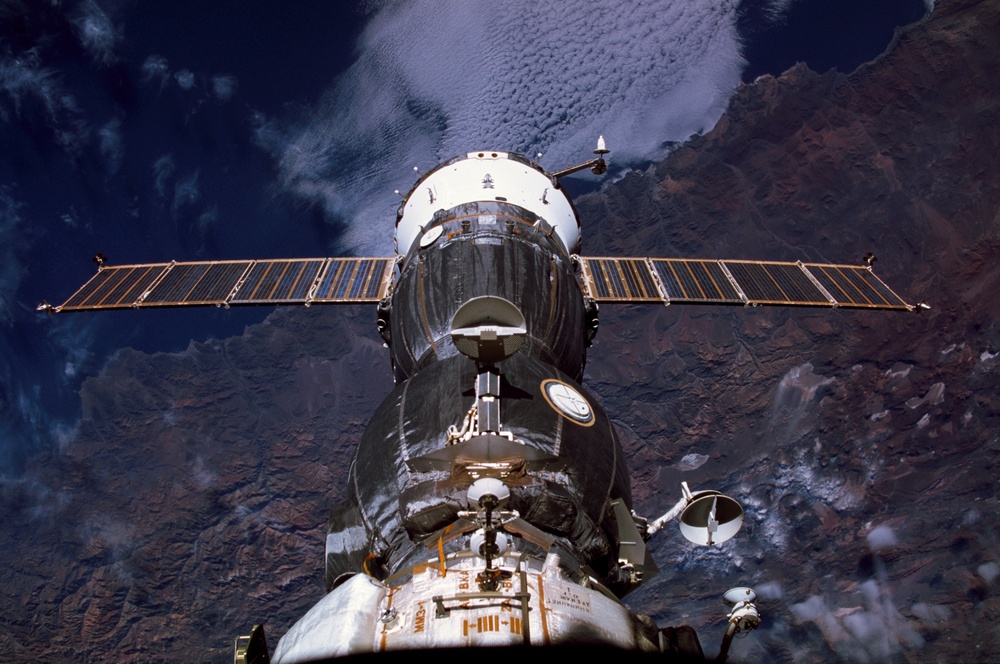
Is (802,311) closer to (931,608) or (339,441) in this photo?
(931,608)

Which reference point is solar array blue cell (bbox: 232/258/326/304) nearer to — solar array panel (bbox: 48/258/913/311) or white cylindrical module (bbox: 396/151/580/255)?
solar array panel (bbox: 48/258/913/311)

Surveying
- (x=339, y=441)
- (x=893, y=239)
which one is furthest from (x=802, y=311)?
(x=339, y=441)

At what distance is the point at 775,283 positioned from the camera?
635 inches

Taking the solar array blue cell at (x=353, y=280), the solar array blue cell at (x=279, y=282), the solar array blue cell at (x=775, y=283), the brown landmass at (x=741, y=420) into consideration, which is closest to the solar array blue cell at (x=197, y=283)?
the solar array blue cell at (x=279, y=282)

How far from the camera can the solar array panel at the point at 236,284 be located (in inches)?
587

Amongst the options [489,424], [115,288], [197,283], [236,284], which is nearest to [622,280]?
[236,284]

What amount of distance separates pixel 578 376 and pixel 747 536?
109 feet

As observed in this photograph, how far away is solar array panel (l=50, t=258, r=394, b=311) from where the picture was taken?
48.9 ft

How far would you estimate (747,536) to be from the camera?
42438 millimetres

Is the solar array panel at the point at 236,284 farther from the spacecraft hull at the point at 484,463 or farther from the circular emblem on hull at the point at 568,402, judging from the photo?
the circular emblem on hull at the point at 568,402

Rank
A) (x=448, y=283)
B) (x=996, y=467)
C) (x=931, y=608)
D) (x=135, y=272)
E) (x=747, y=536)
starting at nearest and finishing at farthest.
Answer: (x=448, y=283)
(x=135, y=272)
(x=931, y=608)
(x=996, y=467)
(x=747, y=536)

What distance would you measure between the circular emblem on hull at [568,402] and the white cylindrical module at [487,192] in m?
4.14

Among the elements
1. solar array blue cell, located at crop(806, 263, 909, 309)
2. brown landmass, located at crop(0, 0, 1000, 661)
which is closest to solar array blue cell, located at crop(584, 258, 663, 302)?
solar array blue cell, located at crop(806, 263, 909, 309)

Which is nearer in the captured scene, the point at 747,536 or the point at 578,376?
the point at 578,376
